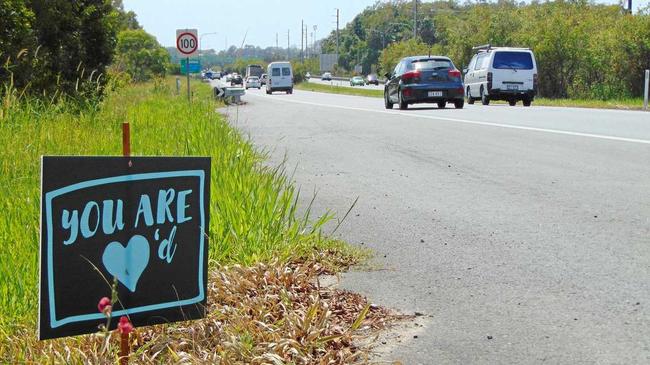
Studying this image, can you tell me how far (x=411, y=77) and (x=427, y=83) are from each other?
1.53 feet

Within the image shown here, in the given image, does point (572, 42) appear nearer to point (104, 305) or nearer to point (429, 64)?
point (429, 64)

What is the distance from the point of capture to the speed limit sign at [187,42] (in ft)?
88.5

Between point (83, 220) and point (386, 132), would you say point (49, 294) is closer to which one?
point (83, 220)

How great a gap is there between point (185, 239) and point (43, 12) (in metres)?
14.3

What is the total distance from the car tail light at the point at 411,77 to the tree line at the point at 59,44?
7.80 m

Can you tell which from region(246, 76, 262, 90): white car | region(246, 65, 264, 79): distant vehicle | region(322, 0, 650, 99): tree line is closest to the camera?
region(322, 0, 650, 99): tree line

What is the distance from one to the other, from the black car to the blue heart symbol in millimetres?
20486

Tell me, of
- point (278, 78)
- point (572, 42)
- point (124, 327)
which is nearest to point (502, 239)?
point (124, 327)

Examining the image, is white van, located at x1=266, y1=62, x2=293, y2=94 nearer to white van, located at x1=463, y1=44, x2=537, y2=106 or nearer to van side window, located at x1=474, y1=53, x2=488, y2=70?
van side window, located at x1=474, y1=53, x2=488, y2=70

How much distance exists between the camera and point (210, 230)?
4.68 meters

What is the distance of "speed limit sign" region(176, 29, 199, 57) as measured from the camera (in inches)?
1062

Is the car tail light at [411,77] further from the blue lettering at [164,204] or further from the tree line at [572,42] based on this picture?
the blue lettering at [164,204]

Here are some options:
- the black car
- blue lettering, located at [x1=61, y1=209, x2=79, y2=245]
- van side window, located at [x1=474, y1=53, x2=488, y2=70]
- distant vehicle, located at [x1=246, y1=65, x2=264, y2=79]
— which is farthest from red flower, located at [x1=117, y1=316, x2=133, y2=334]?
distant vehicle, located at [x1=246, y1=65, x2=264, y2=79]

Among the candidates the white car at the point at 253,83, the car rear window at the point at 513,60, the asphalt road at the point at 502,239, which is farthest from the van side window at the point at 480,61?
the white car at the point at 253,83
